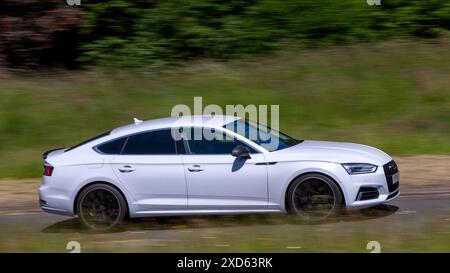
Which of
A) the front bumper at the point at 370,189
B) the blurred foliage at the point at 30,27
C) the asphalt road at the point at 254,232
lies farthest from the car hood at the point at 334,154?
the blurred foliage at the point at 30,27

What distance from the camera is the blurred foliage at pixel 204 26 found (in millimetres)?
20641

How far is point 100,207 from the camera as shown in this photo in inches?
434

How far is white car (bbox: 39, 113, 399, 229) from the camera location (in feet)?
34.6

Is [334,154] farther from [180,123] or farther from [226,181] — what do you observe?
[180,123]

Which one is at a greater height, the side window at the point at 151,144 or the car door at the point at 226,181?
the side window at the point at 151,144

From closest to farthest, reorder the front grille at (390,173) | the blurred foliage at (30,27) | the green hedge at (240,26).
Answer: the front grille at (390,173), the green hedge at (240,26), the blurred foliage at (30,27)

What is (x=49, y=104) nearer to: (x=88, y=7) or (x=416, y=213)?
(x=88, y=7)

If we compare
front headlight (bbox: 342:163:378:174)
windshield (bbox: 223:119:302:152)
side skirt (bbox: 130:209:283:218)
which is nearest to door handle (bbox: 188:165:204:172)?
side skirt (bbox: 130:209:283:218)

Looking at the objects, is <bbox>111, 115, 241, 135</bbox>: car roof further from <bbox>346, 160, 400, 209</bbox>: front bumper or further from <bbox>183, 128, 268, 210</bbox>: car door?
<bbox>346, 160, 400, 209</bbox>: front bumper

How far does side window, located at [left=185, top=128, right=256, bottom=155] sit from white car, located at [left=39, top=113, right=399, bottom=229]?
0.01 m

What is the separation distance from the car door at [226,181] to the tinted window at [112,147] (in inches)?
39.9

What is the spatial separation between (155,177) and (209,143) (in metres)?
0.88

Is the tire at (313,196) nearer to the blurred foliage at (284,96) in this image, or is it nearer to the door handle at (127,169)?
the door handle at (127,169)

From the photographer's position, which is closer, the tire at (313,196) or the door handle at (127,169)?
the tire at (313,196)
